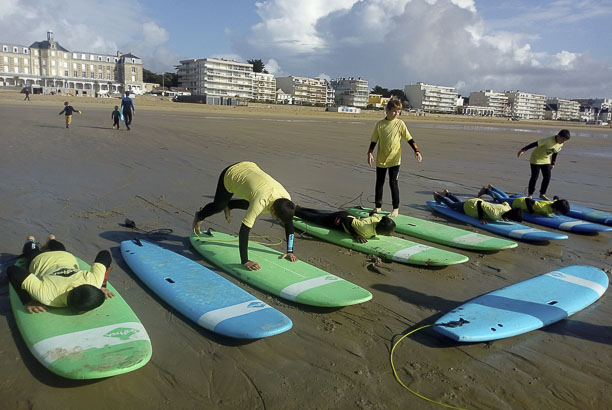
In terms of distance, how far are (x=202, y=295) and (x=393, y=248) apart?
7.89ft

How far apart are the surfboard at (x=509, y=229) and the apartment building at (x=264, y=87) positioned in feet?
354

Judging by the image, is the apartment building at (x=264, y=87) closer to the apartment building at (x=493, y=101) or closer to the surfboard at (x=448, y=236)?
the apartment building at (x=493, y=101)

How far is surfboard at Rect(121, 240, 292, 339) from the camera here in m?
3.03

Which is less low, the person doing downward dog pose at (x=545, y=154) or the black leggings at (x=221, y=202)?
the person doing downward dog pose at (x=545, y=154)

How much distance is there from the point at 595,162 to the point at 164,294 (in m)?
17.3

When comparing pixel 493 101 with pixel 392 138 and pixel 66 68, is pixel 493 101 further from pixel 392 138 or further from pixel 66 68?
pixel 392 138

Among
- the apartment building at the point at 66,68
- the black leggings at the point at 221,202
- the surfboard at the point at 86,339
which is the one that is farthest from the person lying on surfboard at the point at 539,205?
the apartment building at the point at 66,68

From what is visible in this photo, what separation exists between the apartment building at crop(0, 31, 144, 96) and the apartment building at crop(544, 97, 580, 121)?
14057cm

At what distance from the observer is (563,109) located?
158 metres

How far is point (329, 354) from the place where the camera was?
9.58ft

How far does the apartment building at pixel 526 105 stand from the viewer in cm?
14962

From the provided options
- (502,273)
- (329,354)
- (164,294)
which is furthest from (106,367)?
(502,273)

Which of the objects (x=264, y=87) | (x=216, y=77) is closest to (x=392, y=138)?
(x=216, y=77)

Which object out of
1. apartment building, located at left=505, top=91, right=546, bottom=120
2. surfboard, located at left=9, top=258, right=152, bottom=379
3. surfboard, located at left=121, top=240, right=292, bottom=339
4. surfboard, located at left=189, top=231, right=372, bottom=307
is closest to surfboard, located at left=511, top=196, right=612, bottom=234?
surfboard, located at left=189, top=231, right=372, bottom=307
